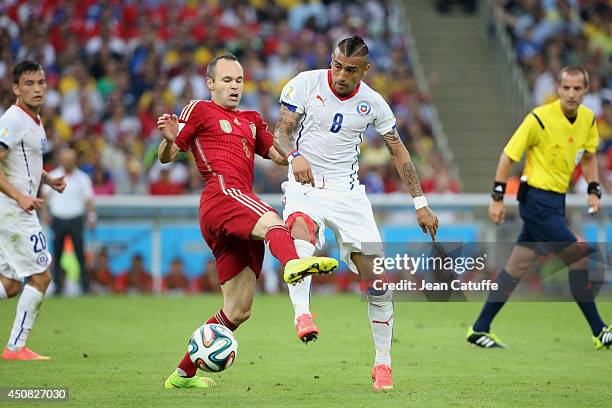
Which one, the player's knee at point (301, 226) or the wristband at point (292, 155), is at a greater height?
the wristband at point (292, 155)

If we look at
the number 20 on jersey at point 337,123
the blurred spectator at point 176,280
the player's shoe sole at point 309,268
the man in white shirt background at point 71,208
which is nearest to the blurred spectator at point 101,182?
the man in white shirt background at point 71,208

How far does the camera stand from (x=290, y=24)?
81.3ft

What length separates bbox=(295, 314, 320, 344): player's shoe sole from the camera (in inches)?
294

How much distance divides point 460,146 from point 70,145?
8954mm

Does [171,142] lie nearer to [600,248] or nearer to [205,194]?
[205,194]

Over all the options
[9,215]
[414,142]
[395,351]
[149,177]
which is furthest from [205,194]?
[414,142]

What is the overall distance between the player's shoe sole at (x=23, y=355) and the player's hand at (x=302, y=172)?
3.78 m

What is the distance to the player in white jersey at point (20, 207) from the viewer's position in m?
10.3

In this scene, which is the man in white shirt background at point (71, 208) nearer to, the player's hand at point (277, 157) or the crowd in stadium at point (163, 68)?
the crowd in stadium at point (163, 68)

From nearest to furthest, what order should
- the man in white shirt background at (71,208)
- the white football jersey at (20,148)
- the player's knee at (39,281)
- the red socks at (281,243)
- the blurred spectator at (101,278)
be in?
the red socks at (281,243) < the white football jersey at (20,148) < the player's knee at (39,281) < the man in white shirt background at (71,208) < the blurred spectator at (101,278)

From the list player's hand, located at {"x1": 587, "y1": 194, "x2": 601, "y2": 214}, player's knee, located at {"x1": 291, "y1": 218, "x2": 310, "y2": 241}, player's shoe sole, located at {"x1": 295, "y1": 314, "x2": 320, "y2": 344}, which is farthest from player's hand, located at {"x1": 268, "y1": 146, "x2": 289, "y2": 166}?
player's hand, located at {"x1": 587, "y1": 194, "x2": 601, "y2": 214}

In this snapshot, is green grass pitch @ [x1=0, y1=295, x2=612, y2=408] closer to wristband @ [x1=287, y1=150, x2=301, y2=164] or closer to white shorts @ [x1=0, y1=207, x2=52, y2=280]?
white shorts @ [x1=0, y1=207, x2=52, y2=280]

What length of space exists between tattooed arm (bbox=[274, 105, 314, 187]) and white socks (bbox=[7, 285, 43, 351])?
344 cm

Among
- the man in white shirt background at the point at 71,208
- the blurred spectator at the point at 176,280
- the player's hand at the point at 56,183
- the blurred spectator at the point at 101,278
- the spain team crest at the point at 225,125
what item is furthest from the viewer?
the blurred spectator at the point at 176,280
